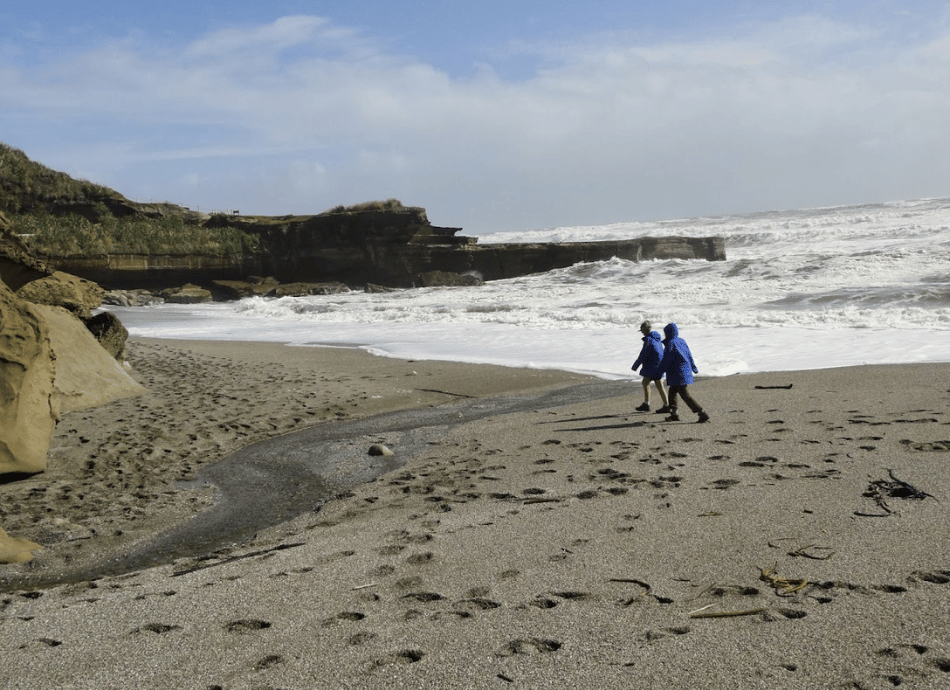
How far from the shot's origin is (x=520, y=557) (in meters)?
4.15

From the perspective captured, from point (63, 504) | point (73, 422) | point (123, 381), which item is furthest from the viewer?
Answer: point (123, 381)

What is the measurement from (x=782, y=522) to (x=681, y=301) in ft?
64.9

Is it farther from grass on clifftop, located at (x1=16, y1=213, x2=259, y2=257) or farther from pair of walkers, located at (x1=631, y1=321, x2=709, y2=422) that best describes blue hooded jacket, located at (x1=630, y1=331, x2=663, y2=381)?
grass on clifftop, located at (x1=16, y1=213, x2=259, y2=257)

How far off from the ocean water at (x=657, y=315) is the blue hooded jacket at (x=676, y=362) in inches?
140

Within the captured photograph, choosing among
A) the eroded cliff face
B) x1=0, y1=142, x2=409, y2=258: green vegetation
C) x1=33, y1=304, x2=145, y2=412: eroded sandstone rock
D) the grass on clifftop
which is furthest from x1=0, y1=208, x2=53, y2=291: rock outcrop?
the eroded cliff face

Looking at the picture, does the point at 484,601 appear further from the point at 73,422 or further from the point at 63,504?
the point at 73,422

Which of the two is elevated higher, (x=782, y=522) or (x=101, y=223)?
(x=101, y=223)

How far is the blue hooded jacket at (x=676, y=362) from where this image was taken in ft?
26.7

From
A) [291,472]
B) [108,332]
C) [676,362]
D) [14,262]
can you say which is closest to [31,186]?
[108,332]

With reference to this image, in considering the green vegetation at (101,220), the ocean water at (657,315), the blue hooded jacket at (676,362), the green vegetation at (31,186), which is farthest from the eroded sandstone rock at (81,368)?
the green vegetation at (31,186)

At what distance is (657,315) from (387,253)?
2305 centimetres

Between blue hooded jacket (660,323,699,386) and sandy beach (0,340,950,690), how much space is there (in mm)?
490

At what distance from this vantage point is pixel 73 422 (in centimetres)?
862

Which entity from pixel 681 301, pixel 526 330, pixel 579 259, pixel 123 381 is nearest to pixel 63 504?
pixel 123 381
